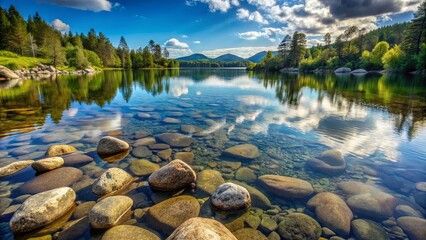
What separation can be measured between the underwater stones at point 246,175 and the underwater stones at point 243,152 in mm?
901

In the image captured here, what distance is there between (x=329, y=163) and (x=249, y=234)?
5033 mm

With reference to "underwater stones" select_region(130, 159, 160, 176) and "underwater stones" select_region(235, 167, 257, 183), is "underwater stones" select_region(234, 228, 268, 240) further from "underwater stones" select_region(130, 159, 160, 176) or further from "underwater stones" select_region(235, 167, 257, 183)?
"underwater stones" select_region(130, 159, 160, 176)

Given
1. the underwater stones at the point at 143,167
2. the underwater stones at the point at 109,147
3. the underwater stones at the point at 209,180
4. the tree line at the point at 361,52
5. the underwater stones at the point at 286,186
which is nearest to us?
the underwater stones at the point at 286,186

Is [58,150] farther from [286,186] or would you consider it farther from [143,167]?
[286,186]

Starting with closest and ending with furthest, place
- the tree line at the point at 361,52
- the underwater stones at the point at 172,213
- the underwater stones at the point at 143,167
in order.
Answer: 1. the underwater stones at the point at 172,213
2. the underwater stones at the point at 143,167
3. the tree line at the point at 361,52

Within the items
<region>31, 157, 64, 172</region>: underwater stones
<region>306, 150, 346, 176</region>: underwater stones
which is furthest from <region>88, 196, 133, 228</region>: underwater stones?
<region>306, 150, 346, 176</region>: underwater stones

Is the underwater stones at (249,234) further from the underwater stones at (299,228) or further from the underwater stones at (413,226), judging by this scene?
the underwater stones at (413,226)

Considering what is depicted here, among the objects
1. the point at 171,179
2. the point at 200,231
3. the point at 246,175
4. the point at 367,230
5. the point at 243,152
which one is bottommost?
the point at 367,230

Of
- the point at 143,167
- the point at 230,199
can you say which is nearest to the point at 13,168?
the point at 143,167

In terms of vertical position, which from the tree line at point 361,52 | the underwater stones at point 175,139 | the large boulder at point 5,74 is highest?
the tree line at point 361,52

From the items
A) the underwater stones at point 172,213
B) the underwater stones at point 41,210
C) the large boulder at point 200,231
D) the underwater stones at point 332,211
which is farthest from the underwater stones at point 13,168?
the underwater stones at point 332,211

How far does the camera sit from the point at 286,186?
618 centimetres

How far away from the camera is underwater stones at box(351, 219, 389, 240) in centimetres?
447

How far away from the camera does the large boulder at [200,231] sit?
330 centimetres
